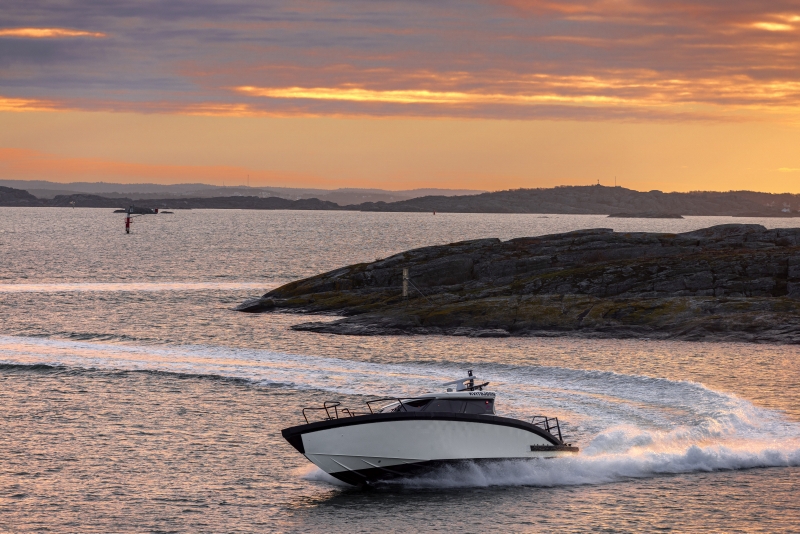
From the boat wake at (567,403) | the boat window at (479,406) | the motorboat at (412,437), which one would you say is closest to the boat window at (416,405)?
the motorboat at (412,437)

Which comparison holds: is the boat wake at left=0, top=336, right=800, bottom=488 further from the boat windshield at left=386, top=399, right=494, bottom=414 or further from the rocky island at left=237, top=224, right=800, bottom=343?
the rocky island at left=237, top=224, right=800, bottom=343

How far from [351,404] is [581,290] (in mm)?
32305

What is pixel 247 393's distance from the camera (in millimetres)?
42500

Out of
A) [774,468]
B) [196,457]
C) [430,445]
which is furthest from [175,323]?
[774,468]

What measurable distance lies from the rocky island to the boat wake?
12755mm

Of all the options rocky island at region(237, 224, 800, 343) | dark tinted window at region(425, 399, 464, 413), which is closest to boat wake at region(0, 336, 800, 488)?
dark tinted window at region(425, 399, 464, 413)

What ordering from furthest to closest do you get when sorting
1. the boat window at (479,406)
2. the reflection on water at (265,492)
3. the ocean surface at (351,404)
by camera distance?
1. the boat window at (479,406)
2. the ocean surface at (351,404)
3. the reflection on water at (265,492)

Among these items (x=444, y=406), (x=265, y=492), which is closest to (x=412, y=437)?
(x=444, y=406)

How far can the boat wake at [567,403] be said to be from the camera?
1187 inches

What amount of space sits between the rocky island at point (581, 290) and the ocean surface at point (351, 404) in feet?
10.7

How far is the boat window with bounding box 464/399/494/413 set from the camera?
28.5 metres

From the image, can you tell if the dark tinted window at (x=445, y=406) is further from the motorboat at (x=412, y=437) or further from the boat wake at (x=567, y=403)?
the boat wake at (x=567, y=403)

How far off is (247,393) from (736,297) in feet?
117

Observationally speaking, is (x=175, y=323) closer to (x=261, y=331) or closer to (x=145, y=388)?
(x=261, y=331)
